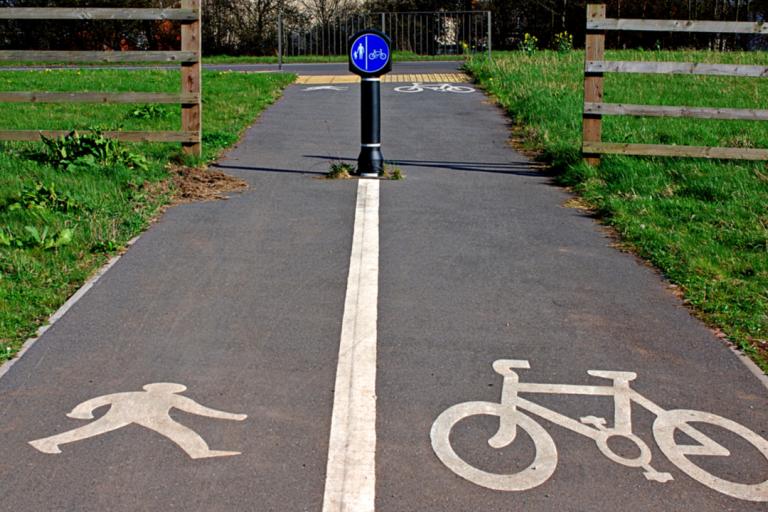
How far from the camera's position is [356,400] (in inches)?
189

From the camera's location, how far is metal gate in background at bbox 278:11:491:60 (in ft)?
107

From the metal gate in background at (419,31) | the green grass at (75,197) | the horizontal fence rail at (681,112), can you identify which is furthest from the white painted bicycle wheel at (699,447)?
the metal gate in background at (419,31)

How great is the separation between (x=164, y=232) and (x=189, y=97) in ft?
9.75

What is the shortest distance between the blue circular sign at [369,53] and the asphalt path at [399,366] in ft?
5.29

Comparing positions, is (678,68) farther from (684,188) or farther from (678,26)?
(684,188)

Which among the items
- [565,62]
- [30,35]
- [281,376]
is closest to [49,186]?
[281,376]

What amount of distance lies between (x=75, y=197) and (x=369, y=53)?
3197mm

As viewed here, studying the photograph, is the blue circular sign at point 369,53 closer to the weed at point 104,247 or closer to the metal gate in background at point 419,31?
the weed at point 104,247

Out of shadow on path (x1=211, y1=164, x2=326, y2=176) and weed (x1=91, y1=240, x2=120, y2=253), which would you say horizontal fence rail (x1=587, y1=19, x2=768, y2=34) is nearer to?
shadow on path (x1=211, y1=164, x2=326, y2=176)

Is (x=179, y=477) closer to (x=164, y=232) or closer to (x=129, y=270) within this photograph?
(x=129, y=270)

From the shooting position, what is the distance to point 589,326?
5.91 metres

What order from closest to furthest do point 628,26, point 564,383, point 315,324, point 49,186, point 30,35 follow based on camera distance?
point 564,383 < point 315,324 < point 49,186 < point 628,26 < point 30,35

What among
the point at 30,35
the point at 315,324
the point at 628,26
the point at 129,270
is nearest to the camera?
the point at 315,324

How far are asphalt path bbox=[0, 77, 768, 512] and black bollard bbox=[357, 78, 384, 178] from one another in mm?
1096
